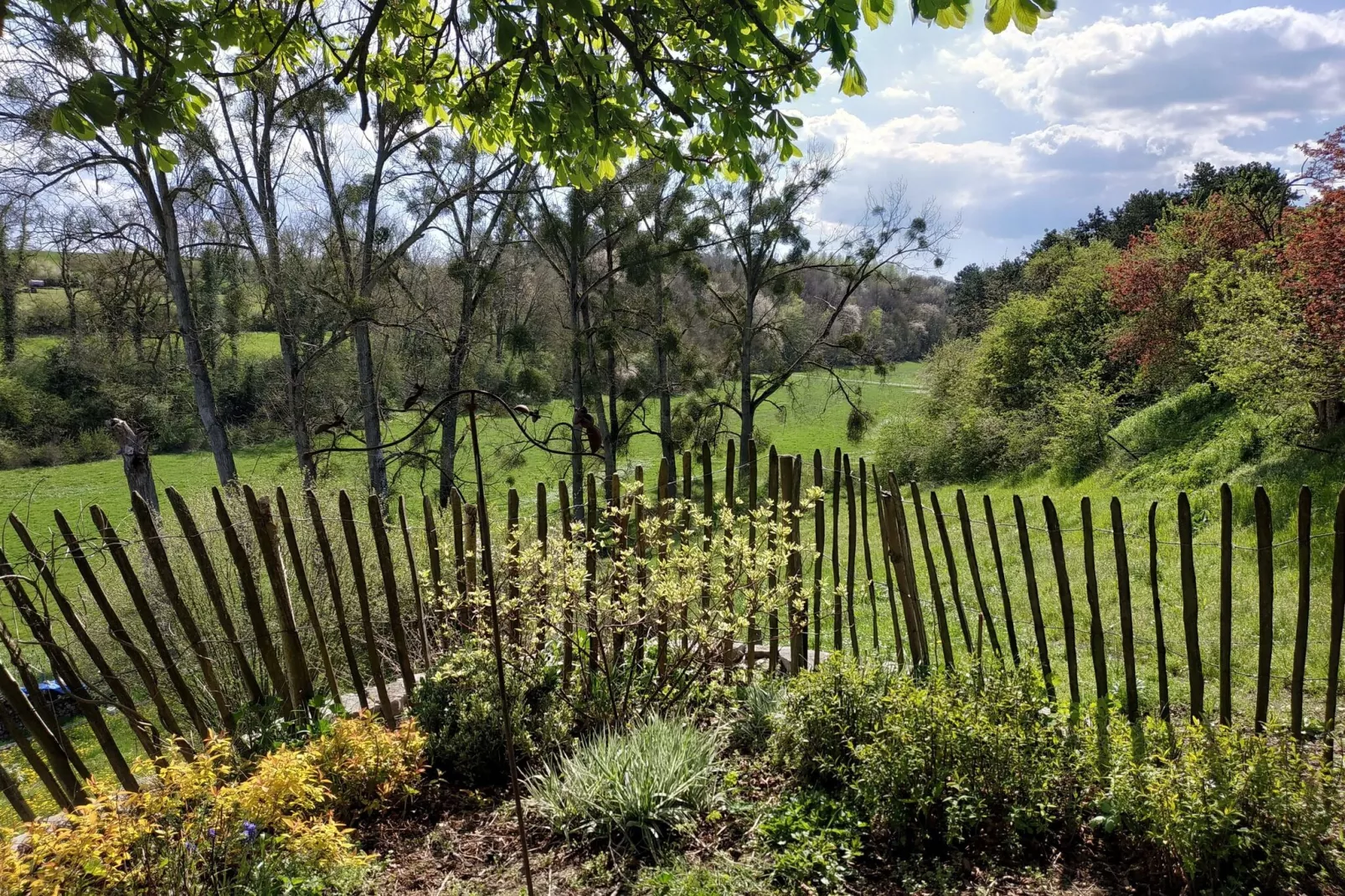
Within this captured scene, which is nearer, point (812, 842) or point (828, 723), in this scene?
point (812, 842)

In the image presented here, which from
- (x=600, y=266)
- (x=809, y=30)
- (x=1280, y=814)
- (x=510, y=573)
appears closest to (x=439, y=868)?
(x=510, y=573)

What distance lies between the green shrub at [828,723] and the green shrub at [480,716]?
1.16 meters

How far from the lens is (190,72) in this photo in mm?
2668

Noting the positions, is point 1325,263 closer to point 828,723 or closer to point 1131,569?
point 1131,569

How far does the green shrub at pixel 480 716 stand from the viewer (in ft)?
10.8

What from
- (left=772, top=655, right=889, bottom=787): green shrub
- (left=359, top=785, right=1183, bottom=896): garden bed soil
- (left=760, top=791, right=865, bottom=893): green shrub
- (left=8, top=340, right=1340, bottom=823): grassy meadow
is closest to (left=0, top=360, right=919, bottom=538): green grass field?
(left=8, top=340, right=1340, bottom=823): grassy meadow

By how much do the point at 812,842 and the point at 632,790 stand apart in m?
0.74

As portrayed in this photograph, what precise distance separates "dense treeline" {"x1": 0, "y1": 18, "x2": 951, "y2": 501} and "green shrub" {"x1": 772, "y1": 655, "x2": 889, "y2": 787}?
6854mm

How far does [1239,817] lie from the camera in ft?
7.63

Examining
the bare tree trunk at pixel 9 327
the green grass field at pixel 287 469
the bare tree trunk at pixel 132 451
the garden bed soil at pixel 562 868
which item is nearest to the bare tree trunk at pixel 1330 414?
the green grass field at pixel 287 469

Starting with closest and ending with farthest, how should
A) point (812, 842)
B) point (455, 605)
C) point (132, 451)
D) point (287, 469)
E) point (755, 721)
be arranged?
point (812, 842), point (455, 605), point (755, 721), point (132, 451), point (287, 469)

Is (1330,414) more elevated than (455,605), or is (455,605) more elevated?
(1330,414)

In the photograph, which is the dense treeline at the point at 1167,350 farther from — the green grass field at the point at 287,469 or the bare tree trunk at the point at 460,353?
the bare tree trunk at the point at 460,353

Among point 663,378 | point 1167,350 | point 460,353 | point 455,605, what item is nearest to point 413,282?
point 460,353
